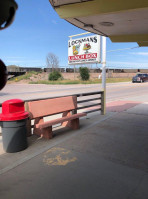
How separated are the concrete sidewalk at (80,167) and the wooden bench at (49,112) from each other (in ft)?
0.90

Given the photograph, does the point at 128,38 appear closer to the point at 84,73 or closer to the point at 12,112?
the point at 12,112

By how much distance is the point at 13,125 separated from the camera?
3.66m

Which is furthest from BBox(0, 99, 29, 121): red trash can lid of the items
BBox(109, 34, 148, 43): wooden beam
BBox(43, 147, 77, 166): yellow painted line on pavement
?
BBox(109, 34, 148, 43): wooden beam

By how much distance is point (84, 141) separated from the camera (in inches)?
172

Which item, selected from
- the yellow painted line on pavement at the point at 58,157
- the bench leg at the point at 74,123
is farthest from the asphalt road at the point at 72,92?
the yellow painted line on pavement at the point at 58,157

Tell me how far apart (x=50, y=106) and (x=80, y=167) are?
2.10m

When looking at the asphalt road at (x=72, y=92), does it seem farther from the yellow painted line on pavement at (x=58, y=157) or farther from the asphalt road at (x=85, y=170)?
the yellow painted line on pavement at (x=58, y=157)

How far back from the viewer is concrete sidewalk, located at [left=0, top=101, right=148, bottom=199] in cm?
251

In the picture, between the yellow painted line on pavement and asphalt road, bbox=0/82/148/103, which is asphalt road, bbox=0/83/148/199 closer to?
the yellow painted line on pavement

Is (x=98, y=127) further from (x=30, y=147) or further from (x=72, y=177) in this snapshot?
(x=72, y=177)

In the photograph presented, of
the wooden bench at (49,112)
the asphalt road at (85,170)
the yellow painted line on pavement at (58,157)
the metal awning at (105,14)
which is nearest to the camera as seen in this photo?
the asphalt road at (85,170)

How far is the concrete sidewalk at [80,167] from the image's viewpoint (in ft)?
8.23

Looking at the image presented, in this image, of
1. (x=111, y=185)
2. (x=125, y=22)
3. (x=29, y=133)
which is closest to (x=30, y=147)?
(x=29, y=133)

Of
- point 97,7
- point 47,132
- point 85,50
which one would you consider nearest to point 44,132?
point 47,132
